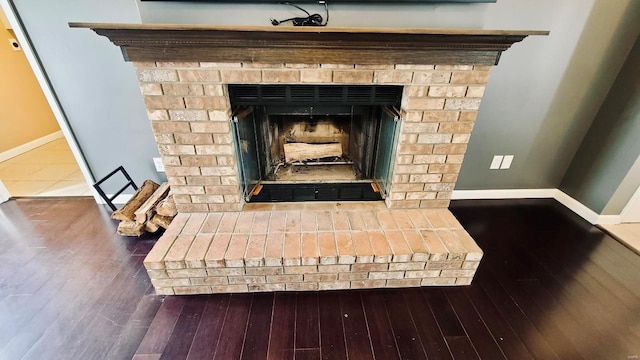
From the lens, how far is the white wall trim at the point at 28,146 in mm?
2765

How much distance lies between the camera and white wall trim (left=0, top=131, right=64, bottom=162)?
2.76 metres

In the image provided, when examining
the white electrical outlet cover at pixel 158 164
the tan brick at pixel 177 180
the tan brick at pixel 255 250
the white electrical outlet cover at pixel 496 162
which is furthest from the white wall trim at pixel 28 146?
the white electrical outlet cover at pixel 496 162

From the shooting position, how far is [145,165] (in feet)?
6.40

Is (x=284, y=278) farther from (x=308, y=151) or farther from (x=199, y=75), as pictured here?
(x=199, y=75)

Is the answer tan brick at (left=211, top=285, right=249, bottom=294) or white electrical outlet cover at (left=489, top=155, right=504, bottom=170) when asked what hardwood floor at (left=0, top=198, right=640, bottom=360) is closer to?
tan brick at (left=211, top=285, right=249, bottom=294)

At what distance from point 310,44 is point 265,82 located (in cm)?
28

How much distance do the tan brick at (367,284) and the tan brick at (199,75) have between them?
125cm

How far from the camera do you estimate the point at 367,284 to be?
1.39 meters

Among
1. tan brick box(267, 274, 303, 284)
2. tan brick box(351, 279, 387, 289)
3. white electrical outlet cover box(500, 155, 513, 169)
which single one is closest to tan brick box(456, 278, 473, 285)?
tan brick box(351, 279, 387, 289)

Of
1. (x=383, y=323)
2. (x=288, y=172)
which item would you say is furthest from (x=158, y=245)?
(x=383, y=323)

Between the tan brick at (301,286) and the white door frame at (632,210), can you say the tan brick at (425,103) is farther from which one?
the white door frame at (632,210)

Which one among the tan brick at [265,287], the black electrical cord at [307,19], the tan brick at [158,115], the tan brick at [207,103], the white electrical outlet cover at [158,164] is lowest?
the tan brick at [265,287]

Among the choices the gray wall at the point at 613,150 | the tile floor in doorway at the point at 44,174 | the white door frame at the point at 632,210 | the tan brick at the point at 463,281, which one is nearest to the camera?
the tan brick at the point at 463,281

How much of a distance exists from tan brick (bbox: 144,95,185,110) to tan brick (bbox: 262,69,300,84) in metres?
0.44
